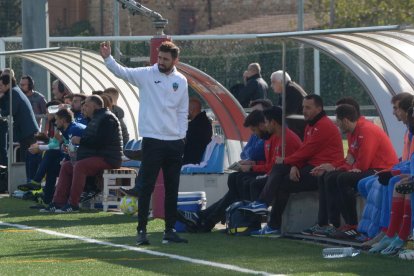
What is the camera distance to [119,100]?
2108cm

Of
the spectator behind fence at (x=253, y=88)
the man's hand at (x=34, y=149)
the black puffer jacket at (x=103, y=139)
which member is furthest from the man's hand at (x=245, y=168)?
the spectator behind fence at (x=253, y=88)

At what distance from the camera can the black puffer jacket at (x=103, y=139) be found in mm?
17219

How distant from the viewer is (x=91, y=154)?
17.5 m

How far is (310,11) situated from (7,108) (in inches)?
1342

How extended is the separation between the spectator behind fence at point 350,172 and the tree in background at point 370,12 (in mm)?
29231

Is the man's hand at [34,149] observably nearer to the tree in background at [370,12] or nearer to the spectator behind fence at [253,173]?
the spectator behind fence at [253,173]

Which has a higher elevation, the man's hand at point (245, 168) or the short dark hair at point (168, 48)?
the short dark hair at point (168, 48)

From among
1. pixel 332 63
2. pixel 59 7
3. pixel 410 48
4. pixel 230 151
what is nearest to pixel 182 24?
pixel 59 7

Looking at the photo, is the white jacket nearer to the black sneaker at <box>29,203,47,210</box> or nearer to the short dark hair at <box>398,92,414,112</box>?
the short dark hair at <box>398,92,414,112</box>

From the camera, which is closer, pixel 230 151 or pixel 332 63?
pixel 230 151

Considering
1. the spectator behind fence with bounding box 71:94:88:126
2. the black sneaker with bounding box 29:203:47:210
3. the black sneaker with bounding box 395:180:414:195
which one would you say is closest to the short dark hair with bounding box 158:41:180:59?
the black sneaker with bounding box 395:180:414:195

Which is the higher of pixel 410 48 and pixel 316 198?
pixel 410 48

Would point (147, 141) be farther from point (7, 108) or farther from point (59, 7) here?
point (59, 7)

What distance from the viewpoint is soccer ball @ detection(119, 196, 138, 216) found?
54.8 feet
